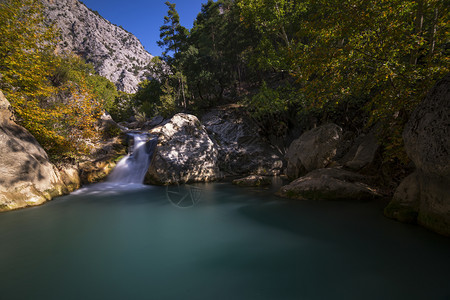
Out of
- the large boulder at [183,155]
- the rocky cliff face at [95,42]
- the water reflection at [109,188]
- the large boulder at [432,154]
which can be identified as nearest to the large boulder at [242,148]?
the large boulder at [183,155]

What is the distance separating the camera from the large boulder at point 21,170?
24.9ft

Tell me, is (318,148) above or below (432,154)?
above

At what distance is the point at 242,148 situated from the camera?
63.2 ft

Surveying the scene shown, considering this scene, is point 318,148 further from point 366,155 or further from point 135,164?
point 135,164

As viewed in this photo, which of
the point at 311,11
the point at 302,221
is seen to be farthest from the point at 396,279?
the point at 311,11

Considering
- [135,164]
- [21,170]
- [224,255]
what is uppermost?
[21,170]

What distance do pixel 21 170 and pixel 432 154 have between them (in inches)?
529

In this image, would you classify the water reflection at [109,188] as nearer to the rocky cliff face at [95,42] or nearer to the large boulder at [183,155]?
the large boulder at [183,155]

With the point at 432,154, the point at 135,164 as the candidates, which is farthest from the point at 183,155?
the point at 432,154

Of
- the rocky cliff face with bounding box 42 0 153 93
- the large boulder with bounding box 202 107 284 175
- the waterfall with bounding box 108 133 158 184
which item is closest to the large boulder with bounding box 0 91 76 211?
the waterfall with bounding box 108 133 158 184

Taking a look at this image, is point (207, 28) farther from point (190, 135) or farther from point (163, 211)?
point (163, 211)

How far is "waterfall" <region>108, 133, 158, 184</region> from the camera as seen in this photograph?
1402 cm

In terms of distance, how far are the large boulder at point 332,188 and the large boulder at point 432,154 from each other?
98.2 inches

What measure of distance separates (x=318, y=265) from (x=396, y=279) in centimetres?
112
